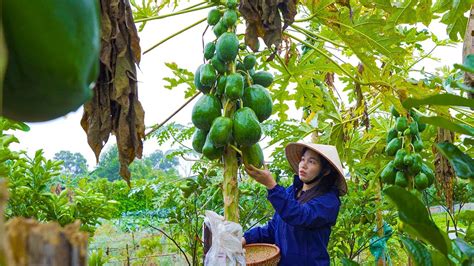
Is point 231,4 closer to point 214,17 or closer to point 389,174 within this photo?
point 214,17

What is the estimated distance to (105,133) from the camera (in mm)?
1430

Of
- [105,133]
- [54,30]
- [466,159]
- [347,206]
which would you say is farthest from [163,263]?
[54,30]

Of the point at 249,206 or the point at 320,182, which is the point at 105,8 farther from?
the point at 249,206

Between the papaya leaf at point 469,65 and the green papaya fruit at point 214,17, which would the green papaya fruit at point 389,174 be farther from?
the papaya leaf at point 469,65

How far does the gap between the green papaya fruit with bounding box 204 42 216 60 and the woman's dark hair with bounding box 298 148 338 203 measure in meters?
0.82

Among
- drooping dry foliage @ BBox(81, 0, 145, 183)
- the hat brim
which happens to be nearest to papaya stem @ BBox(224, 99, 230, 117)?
drooping dry foliage @ BBox(81, 0, 145, 183)

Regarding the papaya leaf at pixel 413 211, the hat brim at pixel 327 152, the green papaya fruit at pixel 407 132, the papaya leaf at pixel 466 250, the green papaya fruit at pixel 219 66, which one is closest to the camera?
the papaya leaf at pixel 413 211

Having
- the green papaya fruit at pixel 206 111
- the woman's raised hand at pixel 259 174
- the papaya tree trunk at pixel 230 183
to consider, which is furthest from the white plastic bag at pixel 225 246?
the green papaya fruit at pixel 206 111

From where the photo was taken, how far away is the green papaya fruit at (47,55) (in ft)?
1.29

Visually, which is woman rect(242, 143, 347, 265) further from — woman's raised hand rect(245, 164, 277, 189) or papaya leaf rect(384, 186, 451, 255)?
papaya leaf rect(384, 186, 451, 255)

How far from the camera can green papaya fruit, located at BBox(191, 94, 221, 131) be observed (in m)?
2.00

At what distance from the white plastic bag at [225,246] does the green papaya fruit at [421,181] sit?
157 cm

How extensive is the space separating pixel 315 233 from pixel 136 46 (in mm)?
1501

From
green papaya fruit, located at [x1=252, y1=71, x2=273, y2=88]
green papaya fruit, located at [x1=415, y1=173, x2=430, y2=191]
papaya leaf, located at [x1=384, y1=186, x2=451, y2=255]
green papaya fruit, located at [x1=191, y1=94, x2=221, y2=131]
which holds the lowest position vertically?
papaya leaf, located at [x1=384, y1=186, x2=451, y2=255]
